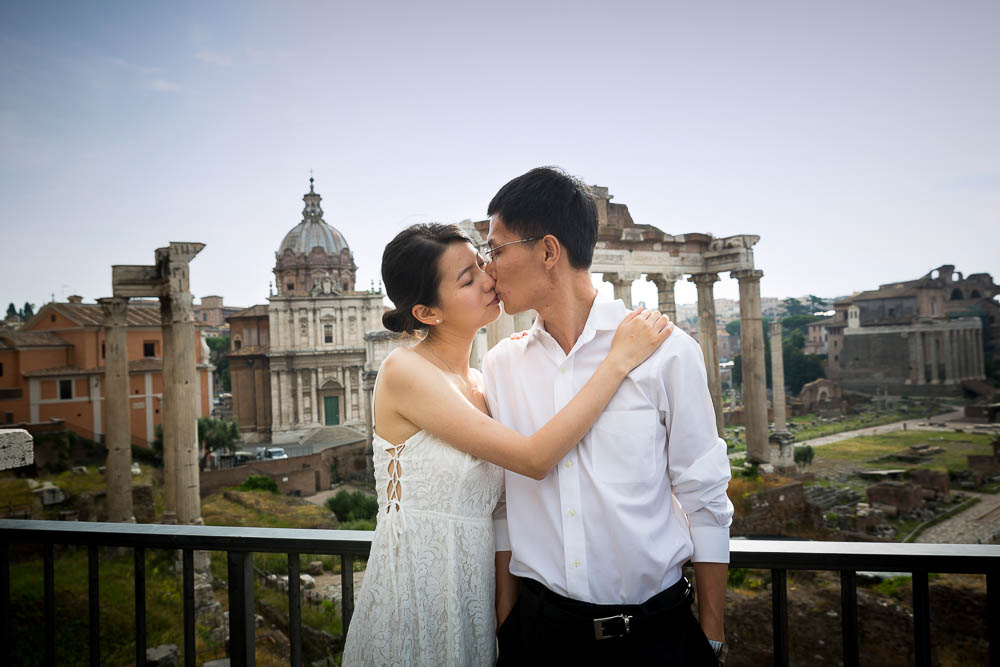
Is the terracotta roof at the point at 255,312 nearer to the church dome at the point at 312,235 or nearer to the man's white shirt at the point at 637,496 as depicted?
the church dome at the point at 312,235

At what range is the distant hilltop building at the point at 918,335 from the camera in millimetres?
48375

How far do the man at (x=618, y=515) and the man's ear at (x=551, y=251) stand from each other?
2.1 inches

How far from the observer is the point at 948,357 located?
158ft

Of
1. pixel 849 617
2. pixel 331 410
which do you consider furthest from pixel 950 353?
pixel 849 617

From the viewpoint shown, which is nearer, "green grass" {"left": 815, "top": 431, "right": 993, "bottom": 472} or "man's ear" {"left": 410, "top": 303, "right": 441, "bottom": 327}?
"man's ear" {"left": 410, "top": 303, "right": 441, "bottom": 327}

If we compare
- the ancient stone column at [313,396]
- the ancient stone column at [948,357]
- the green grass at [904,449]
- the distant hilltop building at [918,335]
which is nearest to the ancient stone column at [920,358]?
the distant hilltop building at [918,335]

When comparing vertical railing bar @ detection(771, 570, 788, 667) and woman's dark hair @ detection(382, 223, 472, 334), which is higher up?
woman's dark hair @ detection(382, 223, 472, 334)

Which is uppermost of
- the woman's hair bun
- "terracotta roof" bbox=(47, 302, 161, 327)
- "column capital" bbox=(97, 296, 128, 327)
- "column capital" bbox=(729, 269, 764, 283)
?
"terracotta roof" bbox=(47, 302, 161, 327)

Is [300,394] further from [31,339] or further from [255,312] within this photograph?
[31,339]

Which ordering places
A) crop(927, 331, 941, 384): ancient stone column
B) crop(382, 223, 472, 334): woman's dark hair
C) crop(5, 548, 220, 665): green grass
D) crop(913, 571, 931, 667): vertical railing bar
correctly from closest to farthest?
crop(913, 571, 931, 667): vertical railing bar
crop(382, 223, 472, 334): woman's dark hair
crop(5, 548, 220, 665): green grass
crop(927, 331, 941, 384): ancient stone column

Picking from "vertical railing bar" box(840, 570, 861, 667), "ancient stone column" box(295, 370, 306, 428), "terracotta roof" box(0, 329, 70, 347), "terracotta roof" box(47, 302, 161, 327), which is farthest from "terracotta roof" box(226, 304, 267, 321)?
"vertical railing bar" box(840, 570, 861, 667)

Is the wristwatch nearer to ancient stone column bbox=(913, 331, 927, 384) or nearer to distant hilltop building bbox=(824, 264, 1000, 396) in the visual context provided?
distant hilltop building bbox=(824, 264, 1000, 396)

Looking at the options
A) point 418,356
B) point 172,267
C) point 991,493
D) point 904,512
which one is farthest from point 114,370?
point 991,493

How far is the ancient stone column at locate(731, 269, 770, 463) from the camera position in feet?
53.0
